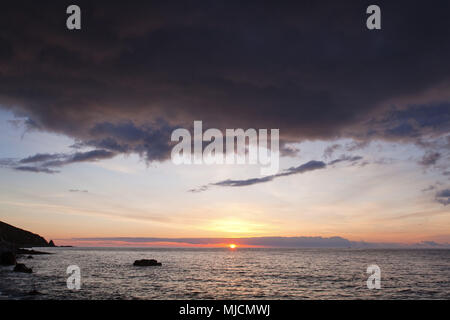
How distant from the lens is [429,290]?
47031mm
